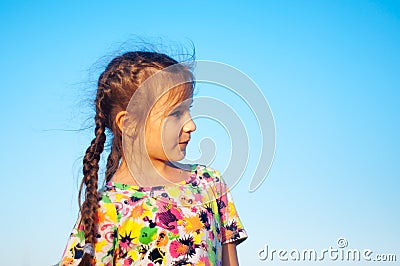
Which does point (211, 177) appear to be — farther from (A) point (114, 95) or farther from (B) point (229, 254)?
(A) point (114, 95)

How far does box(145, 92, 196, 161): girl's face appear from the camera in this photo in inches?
114

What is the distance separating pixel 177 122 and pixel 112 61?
52 cm

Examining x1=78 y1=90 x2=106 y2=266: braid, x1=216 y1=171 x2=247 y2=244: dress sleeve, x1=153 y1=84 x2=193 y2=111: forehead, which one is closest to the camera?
x1=78 y1=90 x2=106 y2=266: braid

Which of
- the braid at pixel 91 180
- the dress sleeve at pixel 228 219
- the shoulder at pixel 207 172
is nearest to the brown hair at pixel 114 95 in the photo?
the braid at pixel 91 180

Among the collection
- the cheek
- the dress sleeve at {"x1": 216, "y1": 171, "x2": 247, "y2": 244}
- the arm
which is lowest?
the arm

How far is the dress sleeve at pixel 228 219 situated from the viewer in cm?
309

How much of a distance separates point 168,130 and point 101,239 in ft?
1.87

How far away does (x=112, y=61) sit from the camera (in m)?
3.16

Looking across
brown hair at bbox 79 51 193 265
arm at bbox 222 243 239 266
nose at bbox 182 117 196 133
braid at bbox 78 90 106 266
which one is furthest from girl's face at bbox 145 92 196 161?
arm at bbox 222 243 239 266

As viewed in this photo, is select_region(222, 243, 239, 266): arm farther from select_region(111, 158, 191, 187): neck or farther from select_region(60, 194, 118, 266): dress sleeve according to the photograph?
select_region(60, 194, 118, 266): dress sleeve

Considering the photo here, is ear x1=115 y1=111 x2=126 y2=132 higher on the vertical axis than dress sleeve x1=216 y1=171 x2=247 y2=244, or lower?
higher

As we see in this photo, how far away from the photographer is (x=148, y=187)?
9.78 ft

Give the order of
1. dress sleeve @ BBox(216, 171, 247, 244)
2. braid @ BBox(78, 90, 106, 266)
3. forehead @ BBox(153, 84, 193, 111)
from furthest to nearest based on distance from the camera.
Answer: dress sleeve @ BBox(216, 171, 247, 244) → forehead @ BBox(153, 84, 193, 111) → braid @ BBox(78, 90, 106, 266)

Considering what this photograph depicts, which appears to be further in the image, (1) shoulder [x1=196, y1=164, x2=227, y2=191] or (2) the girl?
(1) shoulder [x1=196, y1=164, x2=227, y2=191]
